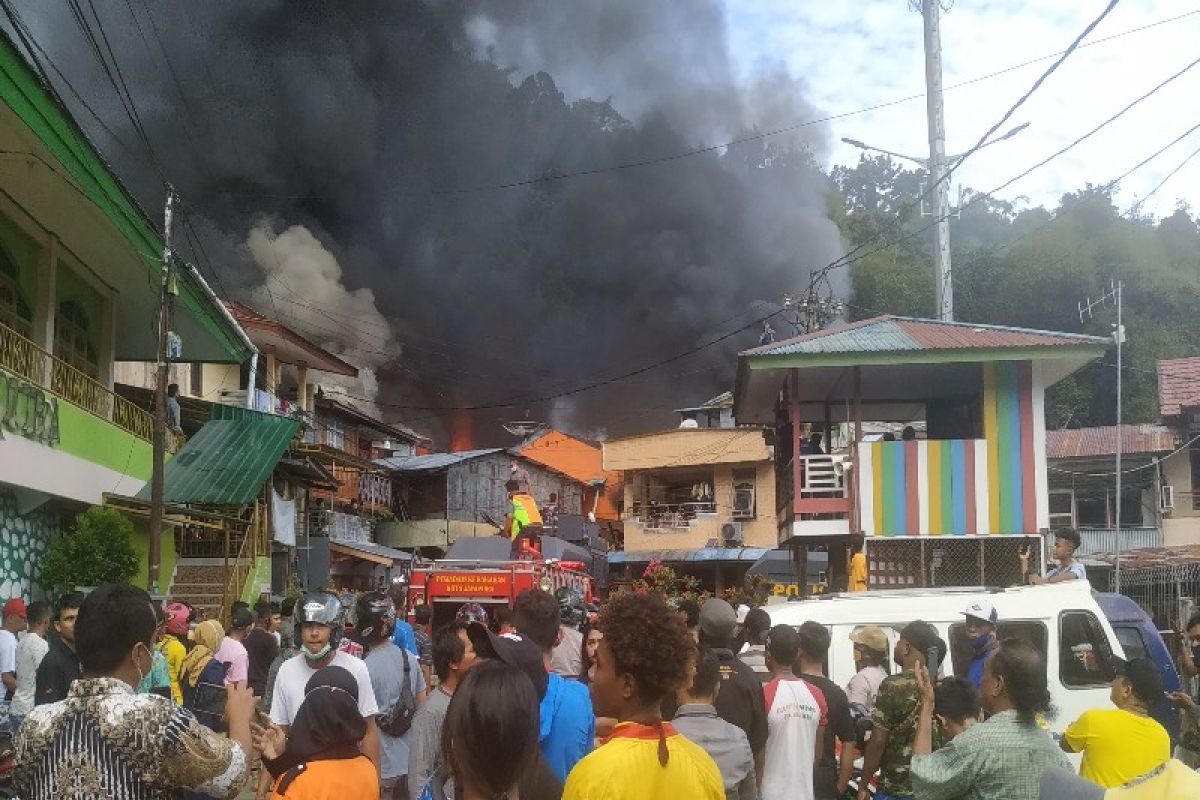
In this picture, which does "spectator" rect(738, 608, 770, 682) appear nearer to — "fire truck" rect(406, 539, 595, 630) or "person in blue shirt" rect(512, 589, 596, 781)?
"person in blue shirt" rect(512, 589, 596, 781)

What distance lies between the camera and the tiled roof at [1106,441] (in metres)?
32.6

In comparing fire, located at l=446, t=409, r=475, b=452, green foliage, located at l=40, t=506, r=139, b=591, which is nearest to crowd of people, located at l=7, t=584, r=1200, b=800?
green foliage, located at l=40, t=506, r=139, b=591

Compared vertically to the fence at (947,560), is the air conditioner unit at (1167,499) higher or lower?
higher

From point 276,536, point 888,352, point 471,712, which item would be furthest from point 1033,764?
point 276,536

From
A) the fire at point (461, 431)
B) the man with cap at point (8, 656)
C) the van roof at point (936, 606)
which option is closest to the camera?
the van roof at point (936, 606)

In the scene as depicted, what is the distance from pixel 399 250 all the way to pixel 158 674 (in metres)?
58.1

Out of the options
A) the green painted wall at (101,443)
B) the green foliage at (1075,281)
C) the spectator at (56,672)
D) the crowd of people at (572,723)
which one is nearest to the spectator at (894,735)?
the crowd of people at (572,723)

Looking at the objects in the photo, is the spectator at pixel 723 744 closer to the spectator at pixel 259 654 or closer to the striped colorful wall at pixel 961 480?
the spectator at pixel 259 654

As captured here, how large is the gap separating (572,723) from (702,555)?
3825 cm

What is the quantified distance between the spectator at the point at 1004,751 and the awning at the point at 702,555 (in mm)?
37103

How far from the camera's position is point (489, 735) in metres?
3.26

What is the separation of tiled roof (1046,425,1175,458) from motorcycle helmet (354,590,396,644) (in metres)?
29.2

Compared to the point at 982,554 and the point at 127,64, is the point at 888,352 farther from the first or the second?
the point at 127,64

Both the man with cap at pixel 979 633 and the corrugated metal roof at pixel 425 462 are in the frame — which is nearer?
the man with cap at pixel 979 633
